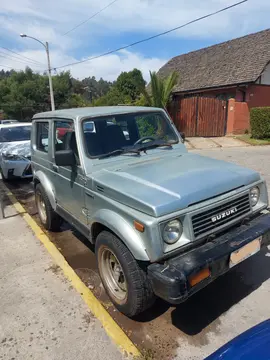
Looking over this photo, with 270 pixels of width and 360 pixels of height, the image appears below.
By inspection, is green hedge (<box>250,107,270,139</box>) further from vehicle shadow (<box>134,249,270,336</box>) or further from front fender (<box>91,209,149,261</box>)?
front fender (<box>91,209,149,261</box>)

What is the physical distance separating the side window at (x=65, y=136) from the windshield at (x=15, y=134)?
5681mm

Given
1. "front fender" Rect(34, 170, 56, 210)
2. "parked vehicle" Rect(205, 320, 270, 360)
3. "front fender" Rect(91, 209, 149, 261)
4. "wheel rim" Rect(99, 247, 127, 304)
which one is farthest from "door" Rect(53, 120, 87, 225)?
"parked vehicle" Rect(205, 320, 270, 360)

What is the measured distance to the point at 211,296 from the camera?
124 inches

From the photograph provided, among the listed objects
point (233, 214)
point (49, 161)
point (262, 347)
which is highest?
point (49, 161)

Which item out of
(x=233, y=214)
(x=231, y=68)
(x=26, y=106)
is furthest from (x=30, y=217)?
(x=26, y=106)

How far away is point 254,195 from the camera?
310 centimetres

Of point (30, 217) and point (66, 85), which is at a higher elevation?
point (66, 85)

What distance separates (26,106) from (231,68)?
34606 millimetres

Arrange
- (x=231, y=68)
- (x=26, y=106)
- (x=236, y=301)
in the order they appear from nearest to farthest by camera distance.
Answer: (x=236, y=301) → (x=231, y=68) → (x=26, y=106)

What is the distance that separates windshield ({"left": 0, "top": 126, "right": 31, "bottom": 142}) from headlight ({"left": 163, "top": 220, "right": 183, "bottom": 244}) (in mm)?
7935

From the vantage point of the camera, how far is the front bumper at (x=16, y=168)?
814 centimetres

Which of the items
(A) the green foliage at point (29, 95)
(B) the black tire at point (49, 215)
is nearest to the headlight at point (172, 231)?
(B) the black tire at point (49, 215)

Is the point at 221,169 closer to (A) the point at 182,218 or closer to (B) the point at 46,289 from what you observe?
(A) the point at 182,218

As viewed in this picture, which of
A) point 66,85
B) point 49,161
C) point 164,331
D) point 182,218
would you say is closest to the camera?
point 182,218
